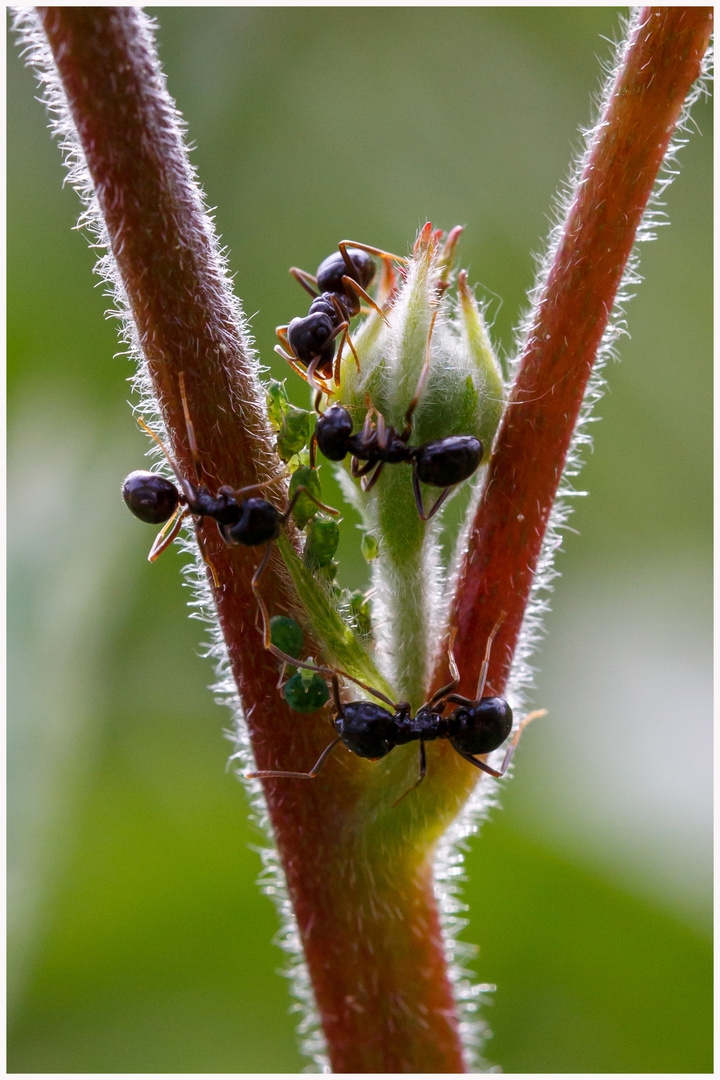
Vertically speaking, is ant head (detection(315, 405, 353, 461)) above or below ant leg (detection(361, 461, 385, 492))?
above

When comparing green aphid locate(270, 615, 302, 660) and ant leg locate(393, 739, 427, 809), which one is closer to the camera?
green aphid locate(270, 615, 302, 660)

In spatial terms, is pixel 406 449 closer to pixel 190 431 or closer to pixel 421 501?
pixel 421 501

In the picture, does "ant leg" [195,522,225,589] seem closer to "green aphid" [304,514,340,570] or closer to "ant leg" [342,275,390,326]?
"green aphid" [304,514,340,570]

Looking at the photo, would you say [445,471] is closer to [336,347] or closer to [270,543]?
[270,543]

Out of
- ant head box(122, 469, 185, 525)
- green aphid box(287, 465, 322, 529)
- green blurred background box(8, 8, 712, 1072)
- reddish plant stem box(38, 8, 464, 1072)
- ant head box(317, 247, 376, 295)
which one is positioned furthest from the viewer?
green blurred background box(8, 8, 712, 1072)

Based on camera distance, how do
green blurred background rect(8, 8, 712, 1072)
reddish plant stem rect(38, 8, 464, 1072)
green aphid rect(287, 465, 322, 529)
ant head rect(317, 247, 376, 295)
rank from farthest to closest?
green blurred background rect(8, 8, 712, 1072) → ant head rect(317, 247, 376, 295) → green aphid rect(287, 465, 322, 529) → reddish plant stem rect(38, 8, 464, 1072)

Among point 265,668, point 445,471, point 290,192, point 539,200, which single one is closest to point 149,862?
point 265,668

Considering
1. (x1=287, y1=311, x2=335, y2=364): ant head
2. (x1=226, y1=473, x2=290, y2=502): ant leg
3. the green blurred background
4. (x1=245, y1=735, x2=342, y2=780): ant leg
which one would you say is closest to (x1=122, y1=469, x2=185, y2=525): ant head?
(x1=226, y1=473, x2=290, y2=502): ant leg
